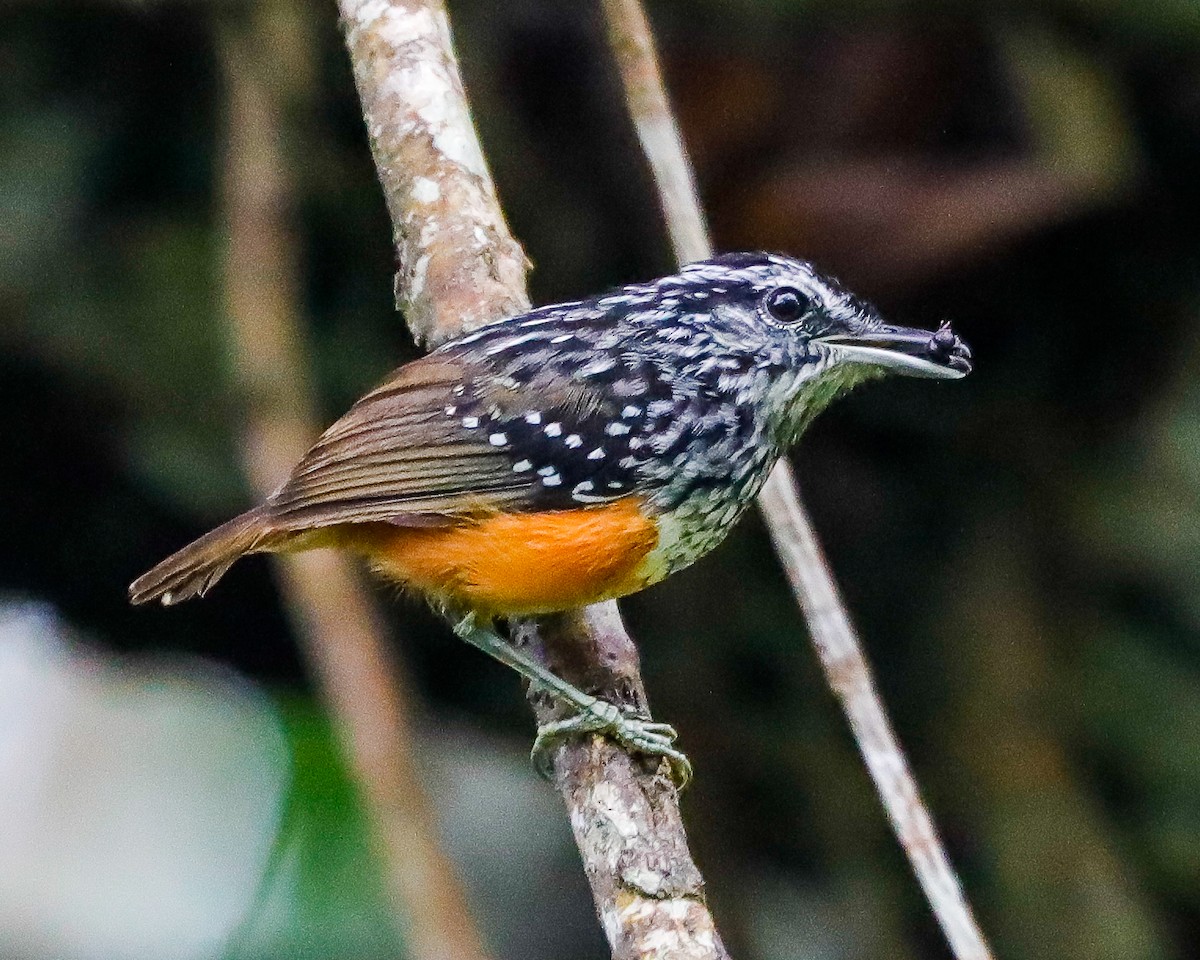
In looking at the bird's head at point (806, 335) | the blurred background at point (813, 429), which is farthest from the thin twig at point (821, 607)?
the blurred background at point (813, 429)

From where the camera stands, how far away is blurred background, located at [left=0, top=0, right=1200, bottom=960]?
15.0 ft

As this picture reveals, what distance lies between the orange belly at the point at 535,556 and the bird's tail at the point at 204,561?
30 cm

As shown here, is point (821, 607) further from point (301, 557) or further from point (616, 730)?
point (301, 557)

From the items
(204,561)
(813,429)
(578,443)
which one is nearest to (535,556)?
(578,443)

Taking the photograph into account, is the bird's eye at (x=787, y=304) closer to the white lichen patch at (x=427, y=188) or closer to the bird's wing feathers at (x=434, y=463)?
the bird's wing feathers at (x=434, y=463)

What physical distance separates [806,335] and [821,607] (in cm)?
74

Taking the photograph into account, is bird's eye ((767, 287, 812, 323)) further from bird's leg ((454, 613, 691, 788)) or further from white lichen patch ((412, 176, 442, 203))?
bird's leg ((454, 613, 691, 788))

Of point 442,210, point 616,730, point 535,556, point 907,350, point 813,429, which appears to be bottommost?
point 616,730

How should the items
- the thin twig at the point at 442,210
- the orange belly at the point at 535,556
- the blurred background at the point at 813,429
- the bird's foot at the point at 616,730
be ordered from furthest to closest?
1. the blurred background at the point at 813,429
2. the thin twig at the point at 442,210
3. the orange belly at the point at 535,556
4. the bird's foot at the point at 616,730

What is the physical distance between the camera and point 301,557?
12.3ft

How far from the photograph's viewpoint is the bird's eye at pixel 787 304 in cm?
335

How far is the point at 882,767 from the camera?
2711mm

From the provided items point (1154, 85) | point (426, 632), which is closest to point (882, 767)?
Result: point (426, 632)

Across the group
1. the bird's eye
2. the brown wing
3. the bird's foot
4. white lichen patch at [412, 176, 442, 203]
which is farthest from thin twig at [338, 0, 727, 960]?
the bird's eye
